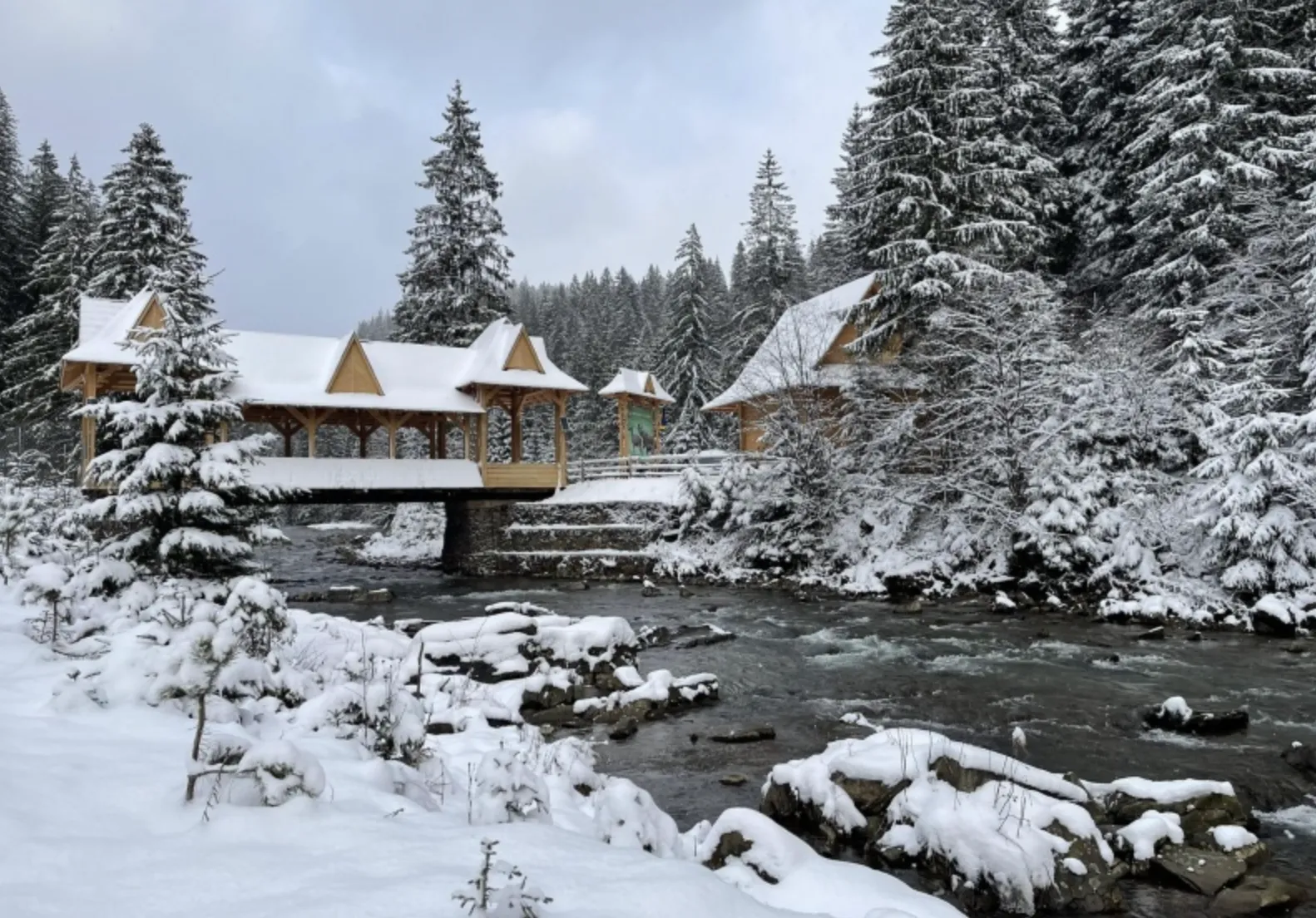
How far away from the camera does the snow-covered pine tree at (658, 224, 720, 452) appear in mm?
41812

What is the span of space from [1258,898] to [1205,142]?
75.8 feet

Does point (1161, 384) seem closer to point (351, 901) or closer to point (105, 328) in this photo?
point (351, 901)

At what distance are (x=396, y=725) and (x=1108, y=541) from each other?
17275mm

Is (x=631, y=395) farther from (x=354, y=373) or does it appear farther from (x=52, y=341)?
(x=52, y=341)

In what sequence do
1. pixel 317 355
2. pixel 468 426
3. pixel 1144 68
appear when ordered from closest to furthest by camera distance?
pixel 1144 68
pixel 317 355
pixel 468 426

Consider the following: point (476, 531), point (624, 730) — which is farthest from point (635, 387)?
point (624, 730)

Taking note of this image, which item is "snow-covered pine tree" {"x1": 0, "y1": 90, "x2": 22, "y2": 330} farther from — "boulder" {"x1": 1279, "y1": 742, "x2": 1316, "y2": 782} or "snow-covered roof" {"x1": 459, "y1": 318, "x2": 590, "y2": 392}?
"boulder" {"x1": 1279, "y1": 742, "x2": 1316, "y2": 782}

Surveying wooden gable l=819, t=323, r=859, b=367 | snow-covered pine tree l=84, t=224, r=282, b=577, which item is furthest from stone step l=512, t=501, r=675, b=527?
snow-covered pine tree l=84, t=224, r=282, b=577

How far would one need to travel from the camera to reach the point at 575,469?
3022 cm

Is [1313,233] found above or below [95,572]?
above

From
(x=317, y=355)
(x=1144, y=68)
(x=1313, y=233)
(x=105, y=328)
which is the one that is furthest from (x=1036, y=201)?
(x=105, y=328)

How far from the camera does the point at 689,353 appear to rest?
141ft

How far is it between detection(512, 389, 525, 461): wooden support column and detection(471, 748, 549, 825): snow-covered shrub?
25.1 metres

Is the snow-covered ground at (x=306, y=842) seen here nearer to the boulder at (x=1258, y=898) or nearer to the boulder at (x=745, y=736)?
Answer: the boulder at (x=1258, y=898)
